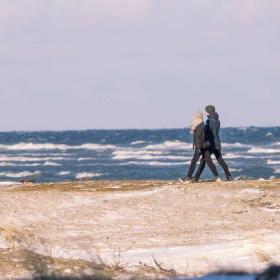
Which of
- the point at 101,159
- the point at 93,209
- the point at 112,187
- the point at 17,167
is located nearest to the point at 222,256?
the point at 93,209

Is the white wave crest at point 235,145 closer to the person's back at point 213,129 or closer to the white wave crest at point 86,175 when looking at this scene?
the white wave crest at point 86,175

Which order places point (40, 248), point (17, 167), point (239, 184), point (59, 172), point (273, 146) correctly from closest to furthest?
point (40, 248), point (239, 184), point (59, 172), point (17, 167), point (273, 146)

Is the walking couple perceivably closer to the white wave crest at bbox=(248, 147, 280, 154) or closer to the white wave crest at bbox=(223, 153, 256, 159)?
the white wave crest at bbox=(223, 153, 256, 159)

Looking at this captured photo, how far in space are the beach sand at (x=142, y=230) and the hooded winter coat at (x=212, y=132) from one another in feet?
5.70

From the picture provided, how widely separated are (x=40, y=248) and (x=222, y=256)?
2.37 m

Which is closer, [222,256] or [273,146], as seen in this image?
[222,256]

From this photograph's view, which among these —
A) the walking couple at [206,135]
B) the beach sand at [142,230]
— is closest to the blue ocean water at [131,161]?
the walking couple at [206,135]

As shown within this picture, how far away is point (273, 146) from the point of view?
81.1m

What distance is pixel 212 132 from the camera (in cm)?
1952

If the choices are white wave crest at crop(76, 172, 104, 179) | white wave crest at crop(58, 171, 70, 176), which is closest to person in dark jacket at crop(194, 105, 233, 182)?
white wave crest at crop(76, 172, 104, 179)

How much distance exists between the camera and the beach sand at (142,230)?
40.2 ft

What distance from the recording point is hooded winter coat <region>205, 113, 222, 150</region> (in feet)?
63.9

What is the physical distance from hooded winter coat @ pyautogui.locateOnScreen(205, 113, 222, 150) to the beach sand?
1.74 m

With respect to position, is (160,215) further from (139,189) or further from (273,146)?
(273,146)
